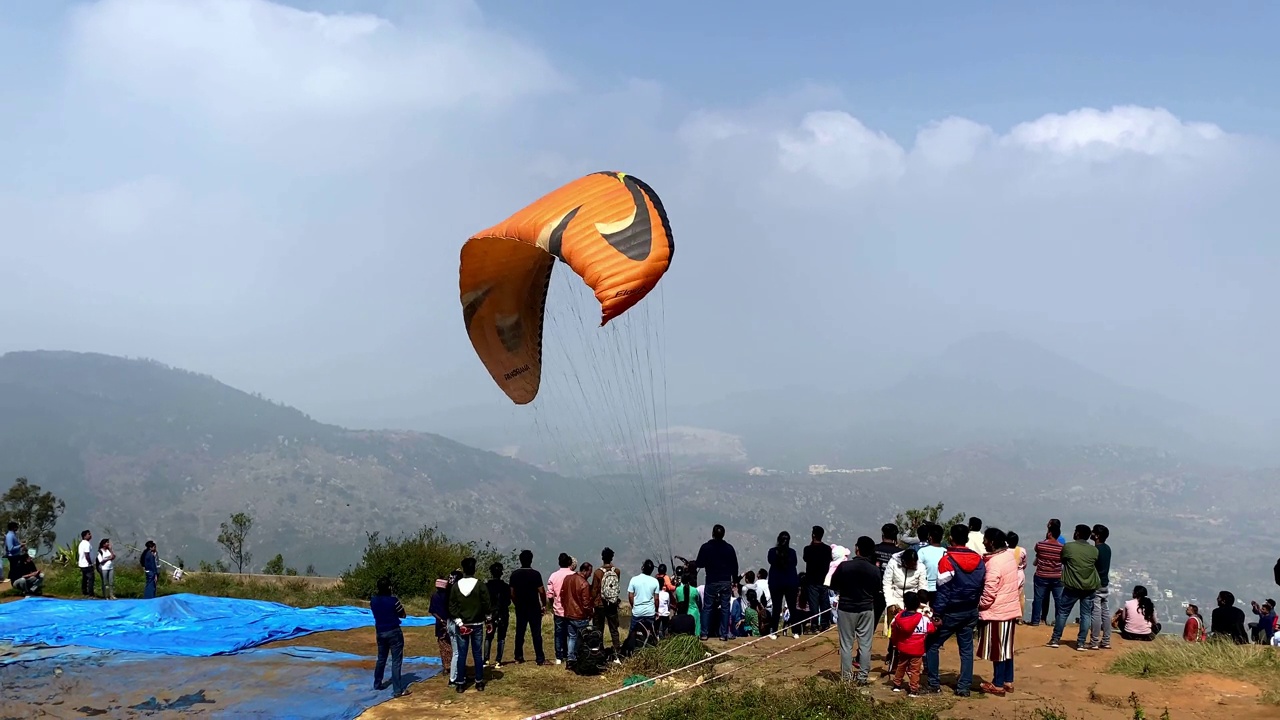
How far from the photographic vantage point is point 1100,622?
36.3ft

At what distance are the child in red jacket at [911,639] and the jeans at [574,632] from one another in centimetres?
407

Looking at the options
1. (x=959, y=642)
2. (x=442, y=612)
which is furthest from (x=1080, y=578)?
(x=442, y=612)

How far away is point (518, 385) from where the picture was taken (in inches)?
623

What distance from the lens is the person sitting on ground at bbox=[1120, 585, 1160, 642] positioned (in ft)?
40.1

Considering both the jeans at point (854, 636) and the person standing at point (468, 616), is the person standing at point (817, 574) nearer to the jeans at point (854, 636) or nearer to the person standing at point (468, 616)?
the jeans at point (854, 636)

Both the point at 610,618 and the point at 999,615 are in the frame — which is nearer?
the point at 999,615

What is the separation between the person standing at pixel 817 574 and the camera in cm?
1202

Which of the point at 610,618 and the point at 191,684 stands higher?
the point at 610,618

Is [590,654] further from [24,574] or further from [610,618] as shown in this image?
[24,574]

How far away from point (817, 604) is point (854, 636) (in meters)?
3.58

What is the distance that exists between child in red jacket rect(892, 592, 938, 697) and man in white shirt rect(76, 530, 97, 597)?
52.1ft

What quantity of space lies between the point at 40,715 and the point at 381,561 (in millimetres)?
14328

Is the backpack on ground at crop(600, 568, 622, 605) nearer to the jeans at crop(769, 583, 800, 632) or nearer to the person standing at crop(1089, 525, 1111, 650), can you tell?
the jeans at crop(769, 583, 800, 632)

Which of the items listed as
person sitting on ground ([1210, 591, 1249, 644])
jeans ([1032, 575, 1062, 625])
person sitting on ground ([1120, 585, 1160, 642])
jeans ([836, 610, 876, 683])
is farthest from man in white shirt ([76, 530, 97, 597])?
person sitting on ground ([1210, 591, 1249, 644])
